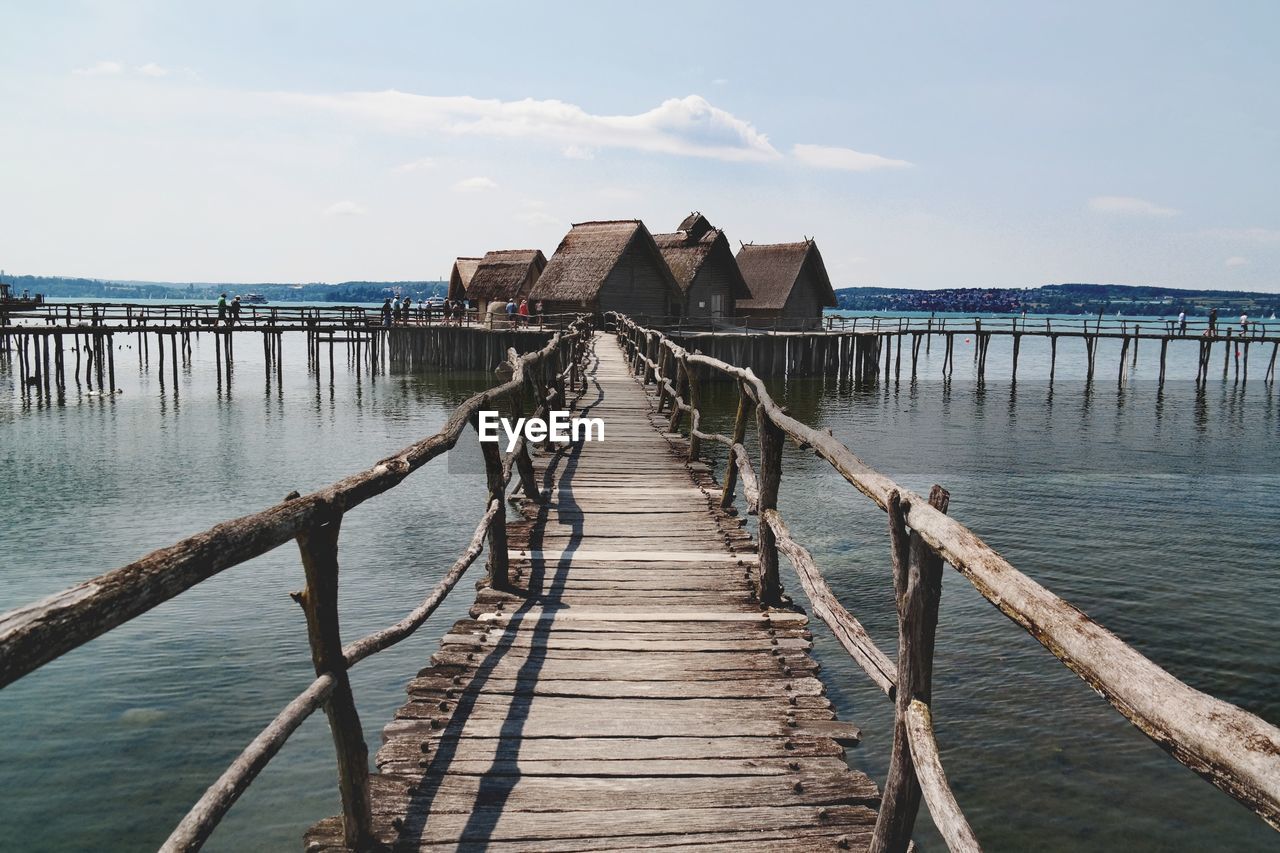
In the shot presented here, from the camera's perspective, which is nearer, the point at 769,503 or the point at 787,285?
the point at 769,503

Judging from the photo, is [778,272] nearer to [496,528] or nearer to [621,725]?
[496,528]

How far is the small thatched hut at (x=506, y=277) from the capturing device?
54.7m

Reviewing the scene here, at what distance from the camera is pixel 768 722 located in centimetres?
414

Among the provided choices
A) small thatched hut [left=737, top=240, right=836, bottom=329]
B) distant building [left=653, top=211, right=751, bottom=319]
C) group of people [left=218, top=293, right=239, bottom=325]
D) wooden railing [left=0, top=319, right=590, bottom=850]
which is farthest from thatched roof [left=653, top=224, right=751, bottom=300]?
wooden railing [left=0, top=319, right=590, bottom=850]

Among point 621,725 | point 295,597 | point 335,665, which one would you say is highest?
point 295,597

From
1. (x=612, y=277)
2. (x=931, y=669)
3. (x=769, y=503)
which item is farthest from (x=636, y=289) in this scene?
(x=931, y=669)

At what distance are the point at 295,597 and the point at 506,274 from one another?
54.0 meters

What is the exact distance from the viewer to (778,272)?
55.2 m

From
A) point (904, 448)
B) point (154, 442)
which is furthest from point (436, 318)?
point (904, 448)

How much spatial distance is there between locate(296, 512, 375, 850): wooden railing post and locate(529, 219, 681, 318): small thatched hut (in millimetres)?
43678

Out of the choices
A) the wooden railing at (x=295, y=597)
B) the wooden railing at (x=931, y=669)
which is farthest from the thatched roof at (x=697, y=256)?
the wooden railing at (x=295, y=597)

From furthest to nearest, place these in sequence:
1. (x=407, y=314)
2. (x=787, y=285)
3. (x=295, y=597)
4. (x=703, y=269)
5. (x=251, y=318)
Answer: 1. (x=787, y=285)
2. (x=703, y=269)
3. (x=407, y=314)
4. (x=251, y=318)
5. (x=295, y=597)

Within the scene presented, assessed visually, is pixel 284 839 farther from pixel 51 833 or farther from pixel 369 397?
pixel 369 397

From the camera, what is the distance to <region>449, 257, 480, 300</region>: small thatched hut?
62875mm
